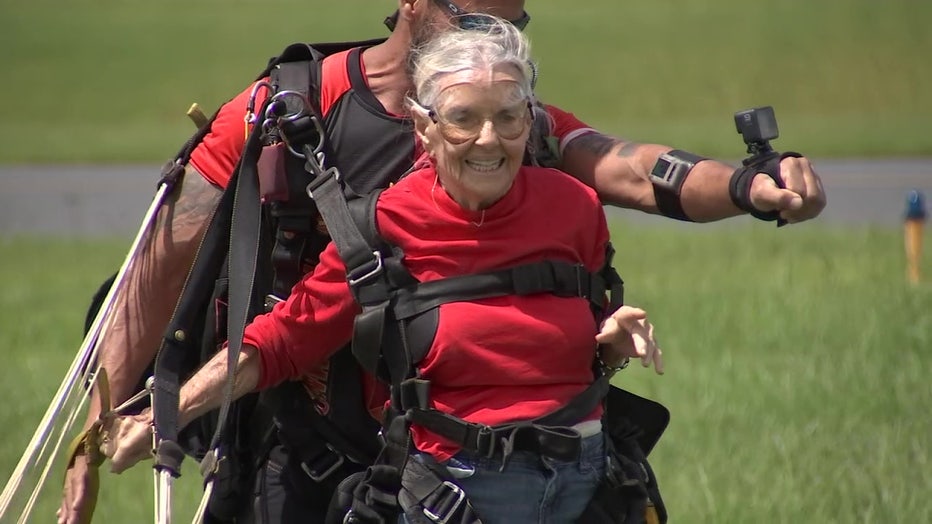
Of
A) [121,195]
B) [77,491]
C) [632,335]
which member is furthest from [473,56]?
[121,195]

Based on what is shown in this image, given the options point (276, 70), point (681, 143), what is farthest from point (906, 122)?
point (276, 70)

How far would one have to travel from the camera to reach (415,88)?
140 inches

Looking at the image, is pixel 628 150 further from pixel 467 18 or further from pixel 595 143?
pixel 467 18

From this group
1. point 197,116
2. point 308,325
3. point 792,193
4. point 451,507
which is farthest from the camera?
point 197,116

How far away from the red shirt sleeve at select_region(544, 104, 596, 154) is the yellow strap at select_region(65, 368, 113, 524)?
125cm

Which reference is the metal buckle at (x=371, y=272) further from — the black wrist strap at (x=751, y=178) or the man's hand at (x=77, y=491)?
the man's hand at (x=77, y=491)

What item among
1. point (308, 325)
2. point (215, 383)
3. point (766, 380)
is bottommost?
point (766, 380)

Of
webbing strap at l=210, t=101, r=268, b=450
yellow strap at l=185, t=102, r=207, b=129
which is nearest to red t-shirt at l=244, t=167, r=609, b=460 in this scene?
webbing strap at l=210, t=101, r=268, b=450

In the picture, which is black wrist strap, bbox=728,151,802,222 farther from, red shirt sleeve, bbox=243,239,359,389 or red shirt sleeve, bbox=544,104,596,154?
red shirt sleeve, bbox=243,239,359,389

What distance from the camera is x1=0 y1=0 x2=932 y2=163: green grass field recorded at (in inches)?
1071

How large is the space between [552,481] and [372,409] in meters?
0.63

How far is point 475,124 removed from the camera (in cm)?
322

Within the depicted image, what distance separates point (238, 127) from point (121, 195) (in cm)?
1721

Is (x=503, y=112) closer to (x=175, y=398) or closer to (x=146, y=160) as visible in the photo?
(x=175, y=398)
